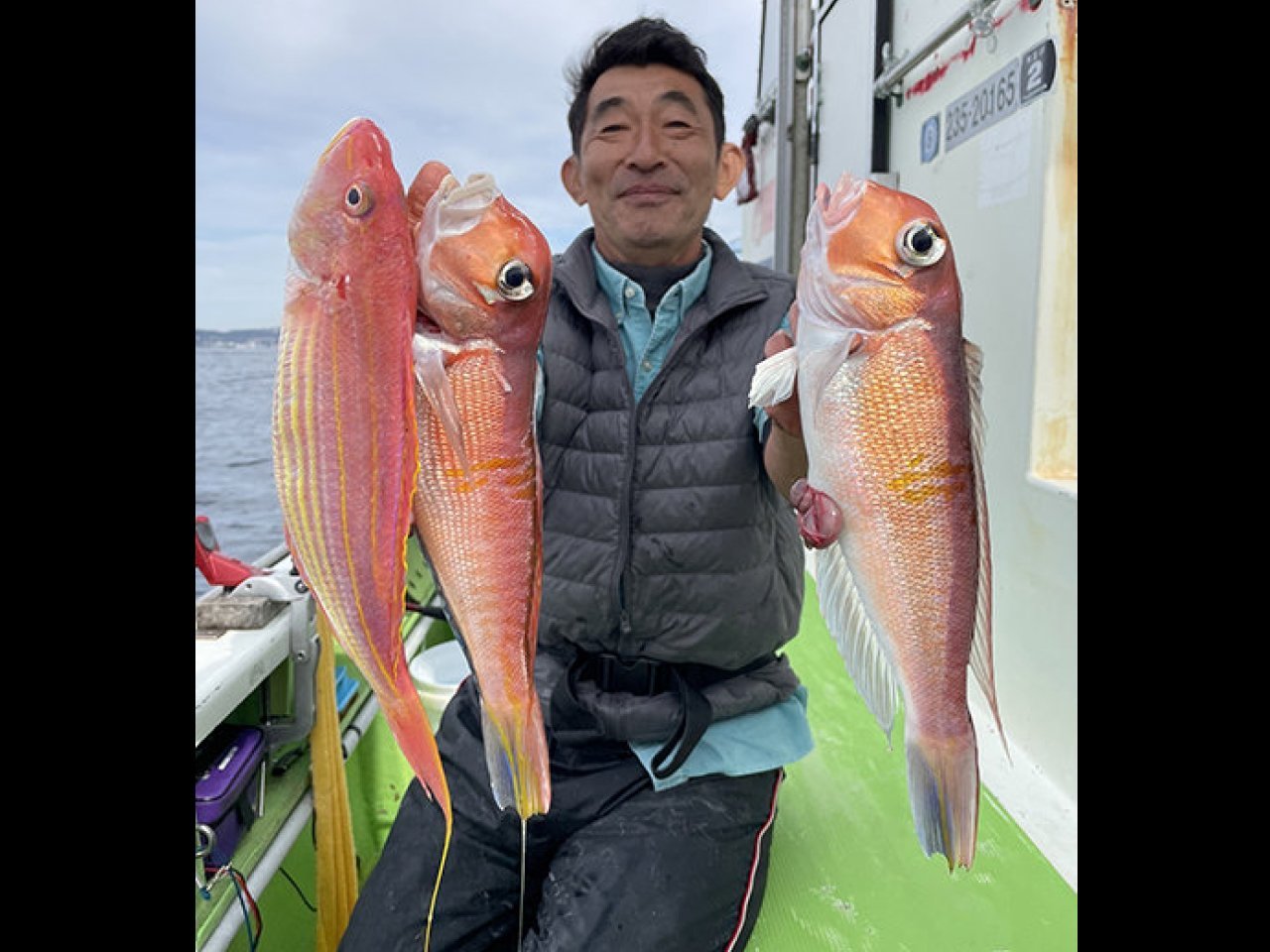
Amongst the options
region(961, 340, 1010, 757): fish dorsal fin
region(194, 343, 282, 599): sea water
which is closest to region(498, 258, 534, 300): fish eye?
region(961, 340, 1010, 757): fish dorsal fin

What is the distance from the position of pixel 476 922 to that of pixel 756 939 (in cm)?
60

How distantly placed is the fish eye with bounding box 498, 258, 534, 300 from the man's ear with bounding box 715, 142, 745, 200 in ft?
3.74

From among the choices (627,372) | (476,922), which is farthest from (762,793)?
(627,372)

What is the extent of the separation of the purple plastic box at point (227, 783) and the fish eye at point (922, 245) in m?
1.78

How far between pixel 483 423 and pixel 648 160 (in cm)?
105

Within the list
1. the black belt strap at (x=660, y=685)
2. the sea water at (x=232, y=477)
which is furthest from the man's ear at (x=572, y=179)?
the sea water at (x=232, y=477)

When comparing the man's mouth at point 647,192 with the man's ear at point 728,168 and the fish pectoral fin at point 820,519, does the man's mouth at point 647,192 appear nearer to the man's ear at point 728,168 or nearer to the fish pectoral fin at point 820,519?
the man's ear at point 728,168

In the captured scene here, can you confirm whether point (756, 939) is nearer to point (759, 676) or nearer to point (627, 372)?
point (759, 676)

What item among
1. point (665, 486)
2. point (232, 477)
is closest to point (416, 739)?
point (665, 486)

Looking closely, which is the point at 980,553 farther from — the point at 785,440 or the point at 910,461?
the point at 785,440

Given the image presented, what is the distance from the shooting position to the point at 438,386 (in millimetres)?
1086

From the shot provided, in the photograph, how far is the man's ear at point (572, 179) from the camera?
2.09m

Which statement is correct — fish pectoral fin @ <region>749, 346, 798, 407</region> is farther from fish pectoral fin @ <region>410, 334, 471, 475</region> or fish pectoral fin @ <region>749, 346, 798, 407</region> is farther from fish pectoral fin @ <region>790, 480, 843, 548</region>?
fish pectoral fin @ <region>410, 334, 471, 475</region>

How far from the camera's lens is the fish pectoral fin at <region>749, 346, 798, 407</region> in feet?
4.23
